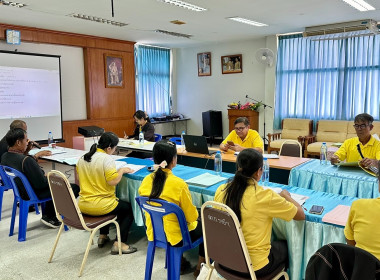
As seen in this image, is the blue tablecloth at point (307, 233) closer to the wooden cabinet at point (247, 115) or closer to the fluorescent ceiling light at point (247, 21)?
the fluorescent ceiling light at point (247, 21)

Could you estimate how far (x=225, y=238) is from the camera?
1876 mm

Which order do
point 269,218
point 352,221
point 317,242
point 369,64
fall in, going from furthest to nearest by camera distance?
point 369,64 < point 317,242 < point 269,218 < point 352,221

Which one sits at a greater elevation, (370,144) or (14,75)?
(14,75)

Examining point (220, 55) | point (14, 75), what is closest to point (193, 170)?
point (14, 75)

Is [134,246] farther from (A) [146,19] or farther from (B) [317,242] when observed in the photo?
(A) [146,19]

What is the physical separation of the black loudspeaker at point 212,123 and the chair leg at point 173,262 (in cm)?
674

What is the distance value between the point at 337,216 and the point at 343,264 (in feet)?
2.57

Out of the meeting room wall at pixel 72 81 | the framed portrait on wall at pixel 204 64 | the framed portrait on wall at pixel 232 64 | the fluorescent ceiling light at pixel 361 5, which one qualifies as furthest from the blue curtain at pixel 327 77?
the meeting room wall at pixel 72 81

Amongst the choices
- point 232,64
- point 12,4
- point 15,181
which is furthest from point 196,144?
point 232,64

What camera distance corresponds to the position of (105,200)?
2900mm

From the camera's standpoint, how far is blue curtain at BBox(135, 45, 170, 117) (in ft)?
29.4

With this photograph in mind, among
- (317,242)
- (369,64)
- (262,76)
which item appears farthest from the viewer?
(262,76)

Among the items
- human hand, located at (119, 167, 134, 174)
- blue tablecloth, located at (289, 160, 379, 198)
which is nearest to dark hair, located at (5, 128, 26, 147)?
human hand, located at (119, 167, 134, 174)

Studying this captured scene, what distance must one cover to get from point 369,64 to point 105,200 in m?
6.18
